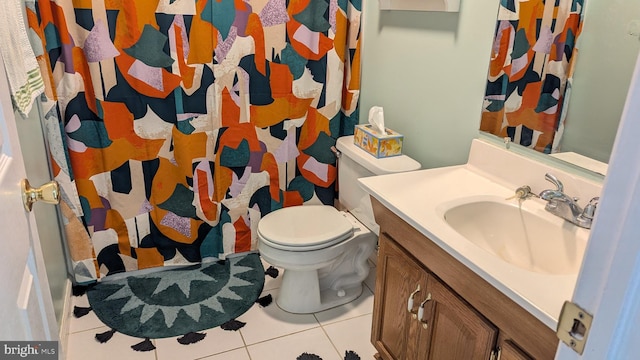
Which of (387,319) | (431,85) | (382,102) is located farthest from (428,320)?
(382,102)

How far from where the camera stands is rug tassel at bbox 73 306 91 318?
7.01ft

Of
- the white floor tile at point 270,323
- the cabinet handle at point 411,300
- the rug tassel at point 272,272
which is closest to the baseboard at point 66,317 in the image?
the white floor tile at point 270,323

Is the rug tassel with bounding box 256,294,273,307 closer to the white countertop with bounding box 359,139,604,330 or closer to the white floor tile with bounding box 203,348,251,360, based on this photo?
the white floor tile with bounding box 203,348,251,360

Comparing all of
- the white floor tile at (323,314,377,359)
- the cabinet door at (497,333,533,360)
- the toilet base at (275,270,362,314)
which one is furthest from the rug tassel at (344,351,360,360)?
the cabinet door at (497,333,533,360)

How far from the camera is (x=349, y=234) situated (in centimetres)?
214

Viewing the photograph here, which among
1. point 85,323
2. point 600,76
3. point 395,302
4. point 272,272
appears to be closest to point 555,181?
point 600,76

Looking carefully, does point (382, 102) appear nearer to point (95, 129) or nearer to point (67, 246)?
point (95, 129)

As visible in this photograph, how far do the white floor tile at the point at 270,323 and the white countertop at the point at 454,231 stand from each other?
0.87m

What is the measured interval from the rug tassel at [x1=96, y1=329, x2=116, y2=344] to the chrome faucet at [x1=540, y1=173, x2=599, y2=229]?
6.09ft

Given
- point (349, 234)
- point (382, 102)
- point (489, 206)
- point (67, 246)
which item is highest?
point (382, 102)

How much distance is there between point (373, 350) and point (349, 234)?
53 centimetres

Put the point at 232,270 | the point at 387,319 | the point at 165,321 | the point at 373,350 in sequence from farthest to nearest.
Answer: the point at 232,270 → the point at 165,321 → the point at 373,350 → the point at 387,319

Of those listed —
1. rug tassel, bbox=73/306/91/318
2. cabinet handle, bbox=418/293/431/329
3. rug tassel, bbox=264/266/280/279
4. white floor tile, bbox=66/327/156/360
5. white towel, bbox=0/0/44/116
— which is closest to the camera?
white towel, bbox=0/0/44/116

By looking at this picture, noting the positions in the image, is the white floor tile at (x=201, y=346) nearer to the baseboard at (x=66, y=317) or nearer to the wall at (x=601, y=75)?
the baseboard at (x=66, y=317)
